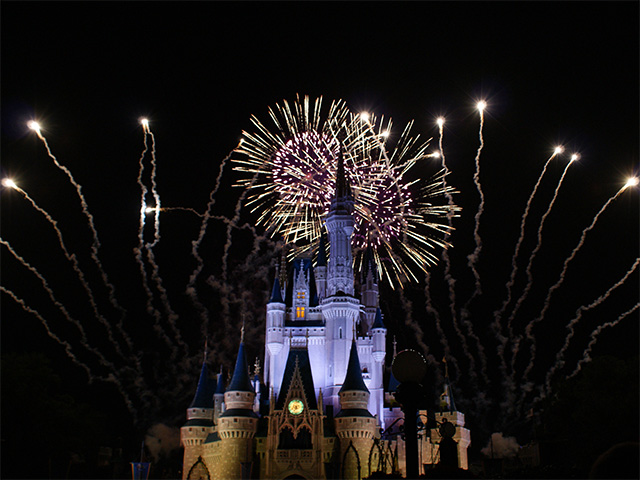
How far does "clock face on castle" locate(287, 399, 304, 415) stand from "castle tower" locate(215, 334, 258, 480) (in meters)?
3.87

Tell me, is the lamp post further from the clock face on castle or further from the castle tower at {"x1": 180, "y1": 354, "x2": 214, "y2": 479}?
the castle tower at {"x1": 180, "y1": 354, "x2": 214, "y2": 479}

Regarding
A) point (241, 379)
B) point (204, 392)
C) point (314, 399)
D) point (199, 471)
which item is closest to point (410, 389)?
point (241, 379)

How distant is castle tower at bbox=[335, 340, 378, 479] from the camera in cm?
6569

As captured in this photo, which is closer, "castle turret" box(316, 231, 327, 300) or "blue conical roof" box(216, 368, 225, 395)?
"blue conical roof" box(216, 368, 225, 395)

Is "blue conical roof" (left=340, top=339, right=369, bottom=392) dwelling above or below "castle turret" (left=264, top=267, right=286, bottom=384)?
below

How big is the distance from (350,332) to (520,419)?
93.2 ft

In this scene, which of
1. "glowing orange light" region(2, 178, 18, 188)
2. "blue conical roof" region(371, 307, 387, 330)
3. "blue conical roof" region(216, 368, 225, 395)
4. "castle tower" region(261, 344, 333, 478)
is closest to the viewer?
"glowing orange light" region(2, 178, 18, 188)

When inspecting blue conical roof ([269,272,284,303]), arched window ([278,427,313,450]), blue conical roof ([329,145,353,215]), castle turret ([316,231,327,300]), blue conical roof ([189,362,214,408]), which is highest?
blue conical roof ([329,145,353,215])

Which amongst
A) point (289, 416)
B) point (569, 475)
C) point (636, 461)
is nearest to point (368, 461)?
point (289, 416)

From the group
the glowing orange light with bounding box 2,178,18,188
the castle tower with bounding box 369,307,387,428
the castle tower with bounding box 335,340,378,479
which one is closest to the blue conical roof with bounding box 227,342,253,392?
the castle tower with bounding box 335,340,378,479

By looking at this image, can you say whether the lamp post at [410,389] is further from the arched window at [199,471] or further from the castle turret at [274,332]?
the castle turret at [274,332]

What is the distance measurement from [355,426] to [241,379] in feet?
41.6

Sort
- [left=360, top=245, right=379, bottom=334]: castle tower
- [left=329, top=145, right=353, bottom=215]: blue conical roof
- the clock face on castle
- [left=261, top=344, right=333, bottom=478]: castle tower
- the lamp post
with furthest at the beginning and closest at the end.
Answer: [left=360, top=245, right=379, bottom=334]: castle tower → [left=329, top=145, right=353, bottom=215]: blue conical roof → the clock face on castle → [left=261, top=344, right=333, bottom=478]: castle tower → the lamp post

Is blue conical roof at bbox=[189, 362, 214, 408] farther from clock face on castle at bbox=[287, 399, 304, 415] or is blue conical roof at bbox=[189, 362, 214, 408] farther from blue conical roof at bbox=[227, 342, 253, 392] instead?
clock face on castle at bbox=[287, 399, 304, 415]
